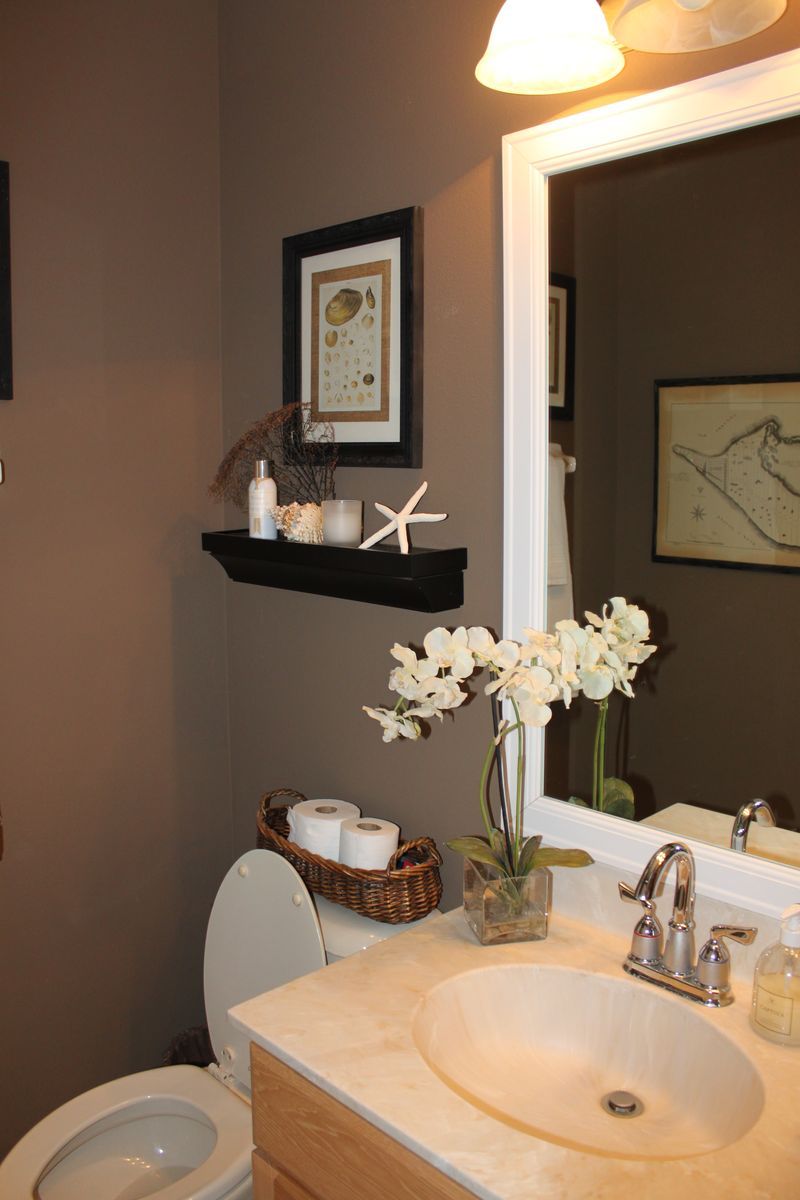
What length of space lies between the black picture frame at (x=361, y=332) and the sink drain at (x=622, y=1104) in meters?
1.01

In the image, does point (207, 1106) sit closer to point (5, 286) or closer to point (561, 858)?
point (561, 858)

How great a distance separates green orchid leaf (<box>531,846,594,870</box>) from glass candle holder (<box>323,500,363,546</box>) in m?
0.63

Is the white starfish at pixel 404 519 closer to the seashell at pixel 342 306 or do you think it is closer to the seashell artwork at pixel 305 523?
the seashell artwork at pixel 305 523

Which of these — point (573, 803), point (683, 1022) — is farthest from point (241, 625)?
point (683, 1022)

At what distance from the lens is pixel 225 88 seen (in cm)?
208

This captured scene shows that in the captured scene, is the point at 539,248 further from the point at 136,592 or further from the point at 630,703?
the point at 136,592

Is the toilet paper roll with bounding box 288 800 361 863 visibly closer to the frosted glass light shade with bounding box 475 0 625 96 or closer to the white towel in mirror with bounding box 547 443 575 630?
the white towel in mirror with bounding box 547 443 575 630

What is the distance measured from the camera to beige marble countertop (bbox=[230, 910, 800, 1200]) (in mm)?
980

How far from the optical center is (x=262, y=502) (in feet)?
6.18

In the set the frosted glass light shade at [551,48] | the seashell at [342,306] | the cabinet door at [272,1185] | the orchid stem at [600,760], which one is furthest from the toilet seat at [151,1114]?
the frosted glass light shade at [551,48]

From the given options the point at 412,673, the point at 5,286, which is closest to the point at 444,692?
the point at 412,673

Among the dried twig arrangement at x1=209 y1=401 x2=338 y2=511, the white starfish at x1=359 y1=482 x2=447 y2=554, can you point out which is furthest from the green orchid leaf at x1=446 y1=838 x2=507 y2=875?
the dried twig arrangement at x1=209 y1=401 x2=338 y2=511

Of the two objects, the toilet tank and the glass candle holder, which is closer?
the toilet tank

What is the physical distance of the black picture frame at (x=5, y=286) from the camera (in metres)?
1.81
